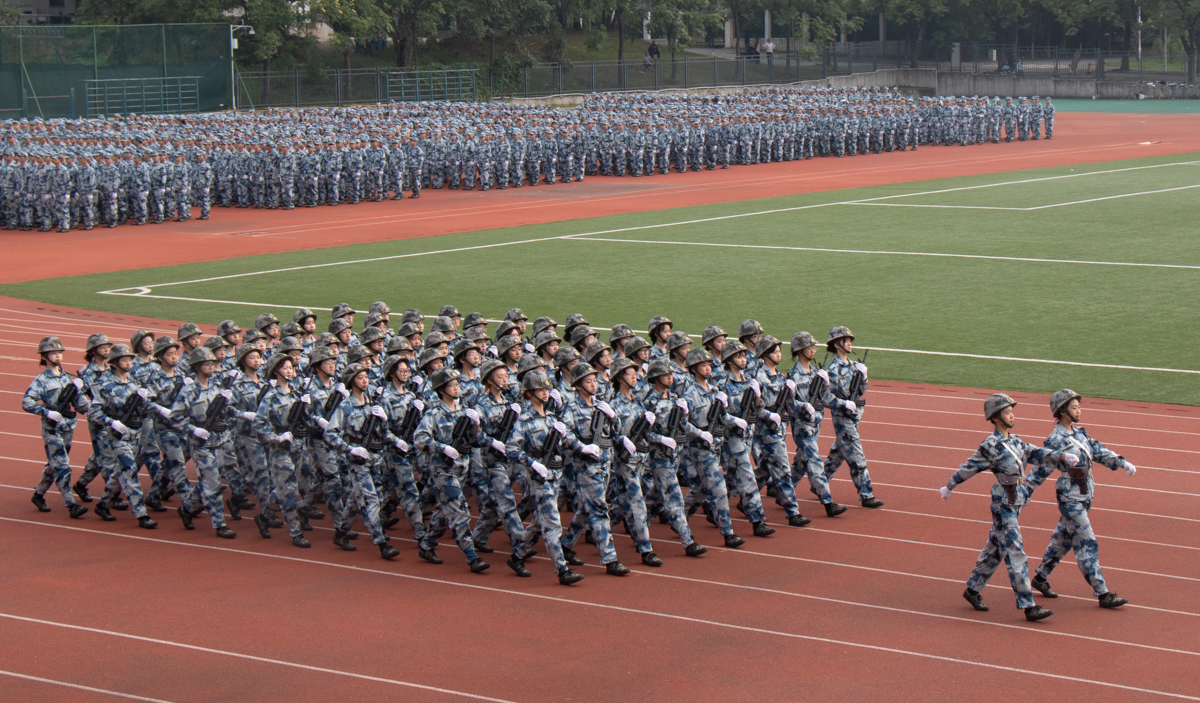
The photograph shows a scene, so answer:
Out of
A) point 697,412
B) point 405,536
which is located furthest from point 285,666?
point 697,412

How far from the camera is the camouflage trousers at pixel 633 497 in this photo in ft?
32.7

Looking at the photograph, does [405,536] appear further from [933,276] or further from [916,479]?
[933,276]

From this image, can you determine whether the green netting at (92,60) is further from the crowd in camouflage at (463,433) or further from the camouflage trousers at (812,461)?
the camouflage trousers at (812,461)

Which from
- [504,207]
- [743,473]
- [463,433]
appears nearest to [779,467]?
[743,473]

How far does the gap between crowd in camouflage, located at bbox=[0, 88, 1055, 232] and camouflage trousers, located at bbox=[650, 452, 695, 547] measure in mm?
23819

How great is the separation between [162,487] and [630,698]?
227 inches

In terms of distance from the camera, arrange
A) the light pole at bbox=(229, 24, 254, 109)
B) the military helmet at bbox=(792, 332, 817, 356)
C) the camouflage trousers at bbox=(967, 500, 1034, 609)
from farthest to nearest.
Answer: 1. the light pole at bbox=(229, 24, 254, 109)
2. the military helmet at bbox=(792, 332, 817, 356)
3. the camouflage trousers at bbox=(967, 500, 1034, 609)

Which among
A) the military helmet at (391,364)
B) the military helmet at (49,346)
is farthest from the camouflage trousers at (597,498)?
the military helmet at (49,346)

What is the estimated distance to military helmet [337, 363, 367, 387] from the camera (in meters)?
10.5

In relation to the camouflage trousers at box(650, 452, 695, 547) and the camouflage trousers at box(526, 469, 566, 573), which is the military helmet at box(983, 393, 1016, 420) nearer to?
the camouflage trousers at box(650, 452, 695, 547)

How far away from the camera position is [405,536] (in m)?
11.1

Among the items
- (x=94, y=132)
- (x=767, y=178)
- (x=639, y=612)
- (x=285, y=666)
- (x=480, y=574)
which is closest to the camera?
(x=285, y=666)

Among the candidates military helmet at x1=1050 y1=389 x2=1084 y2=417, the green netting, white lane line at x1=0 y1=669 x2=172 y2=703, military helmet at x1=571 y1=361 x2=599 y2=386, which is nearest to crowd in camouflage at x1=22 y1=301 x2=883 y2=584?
military helmet at x1=571 y1=361 x2=599 y2=386

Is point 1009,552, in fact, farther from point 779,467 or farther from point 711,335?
point 711,335
